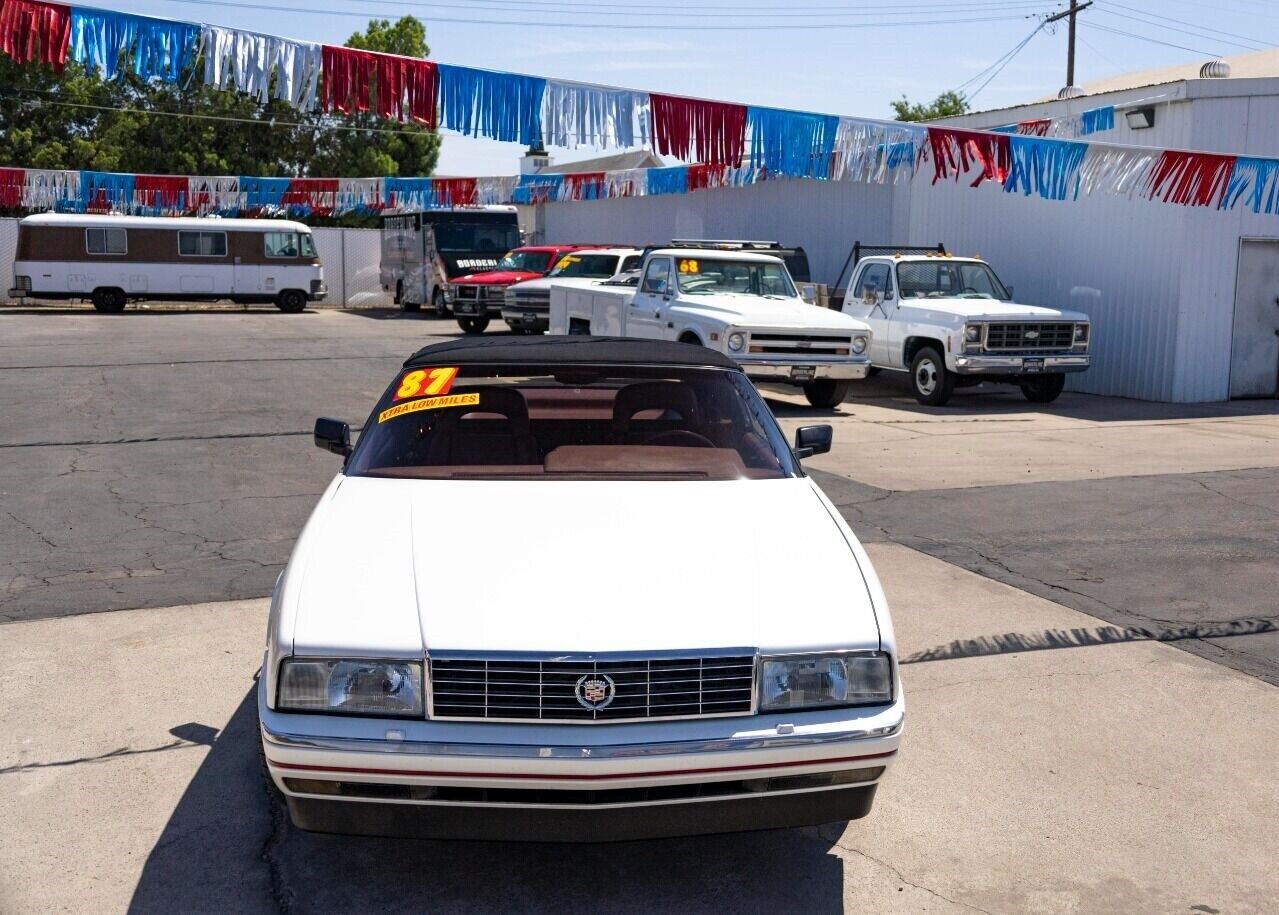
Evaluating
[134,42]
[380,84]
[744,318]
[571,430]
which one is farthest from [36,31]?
[744,318]

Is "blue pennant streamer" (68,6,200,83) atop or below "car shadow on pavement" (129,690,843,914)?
atop

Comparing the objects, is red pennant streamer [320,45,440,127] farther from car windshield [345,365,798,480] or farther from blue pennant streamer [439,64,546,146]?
car windshield [345,365,798,480]

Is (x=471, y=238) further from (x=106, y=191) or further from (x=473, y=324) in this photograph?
(x=106, y=191)

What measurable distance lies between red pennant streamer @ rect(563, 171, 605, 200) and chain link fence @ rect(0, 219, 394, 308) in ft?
29.1

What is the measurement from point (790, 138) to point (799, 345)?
282 centimetres

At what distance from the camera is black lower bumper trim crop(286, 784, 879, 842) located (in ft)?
11.0

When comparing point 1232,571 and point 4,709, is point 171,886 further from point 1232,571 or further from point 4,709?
point 1232,571

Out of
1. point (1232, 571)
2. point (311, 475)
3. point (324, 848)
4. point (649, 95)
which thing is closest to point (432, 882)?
point (324, 848)

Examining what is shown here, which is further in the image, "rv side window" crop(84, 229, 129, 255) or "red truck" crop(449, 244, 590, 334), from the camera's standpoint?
"rv side window" crop(84, 229, 129, 255)

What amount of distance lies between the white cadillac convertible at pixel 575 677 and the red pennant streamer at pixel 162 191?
37157mm

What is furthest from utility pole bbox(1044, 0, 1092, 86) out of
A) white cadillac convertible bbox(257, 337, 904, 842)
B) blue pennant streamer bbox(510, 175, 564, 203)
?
white cadillac convertible bbox(257, 337, 904, 842)

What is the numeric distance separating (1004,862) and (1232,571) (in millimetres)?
4506

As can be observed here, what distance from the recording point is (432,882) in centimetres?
378

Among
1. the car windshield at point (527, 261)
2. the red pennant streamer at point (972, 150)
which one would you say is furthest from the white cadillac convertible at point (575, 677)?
the car windshield at point (527, 261)
